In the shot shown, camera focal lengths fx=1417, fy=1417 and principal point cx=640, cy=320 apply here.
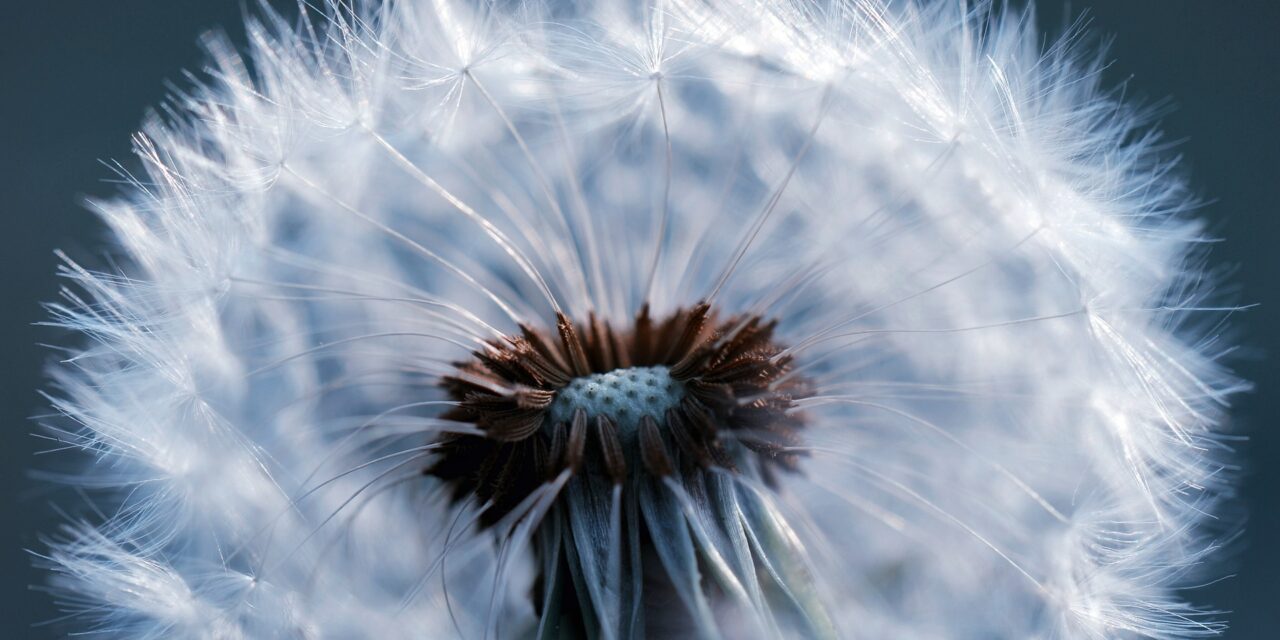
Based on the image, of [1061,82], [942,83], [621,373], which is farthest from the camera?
[1061,82]

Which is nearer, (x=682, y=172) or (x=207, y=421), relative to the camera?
(x=207, y=421)

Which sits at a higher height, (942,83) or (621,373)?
(942,83)

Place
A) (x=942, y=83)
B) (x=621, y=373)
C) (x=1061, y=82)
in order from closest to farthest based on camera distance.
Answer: (x=621, y=373) < (x=942, y=83) < (x=1061, y=82)

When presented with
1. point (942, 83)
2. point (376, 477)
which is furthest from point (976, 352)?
point (376, 477)

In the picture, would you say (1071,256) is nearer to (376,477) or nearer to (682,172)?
(682,172)

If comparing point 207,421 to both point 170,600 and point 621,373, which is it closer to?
point 170,600

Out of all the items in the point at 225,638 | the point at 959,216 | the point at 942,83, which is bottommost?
the point at 225,638

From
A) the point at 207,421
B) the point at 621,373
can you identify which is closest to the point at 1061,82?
the point at 621,373
